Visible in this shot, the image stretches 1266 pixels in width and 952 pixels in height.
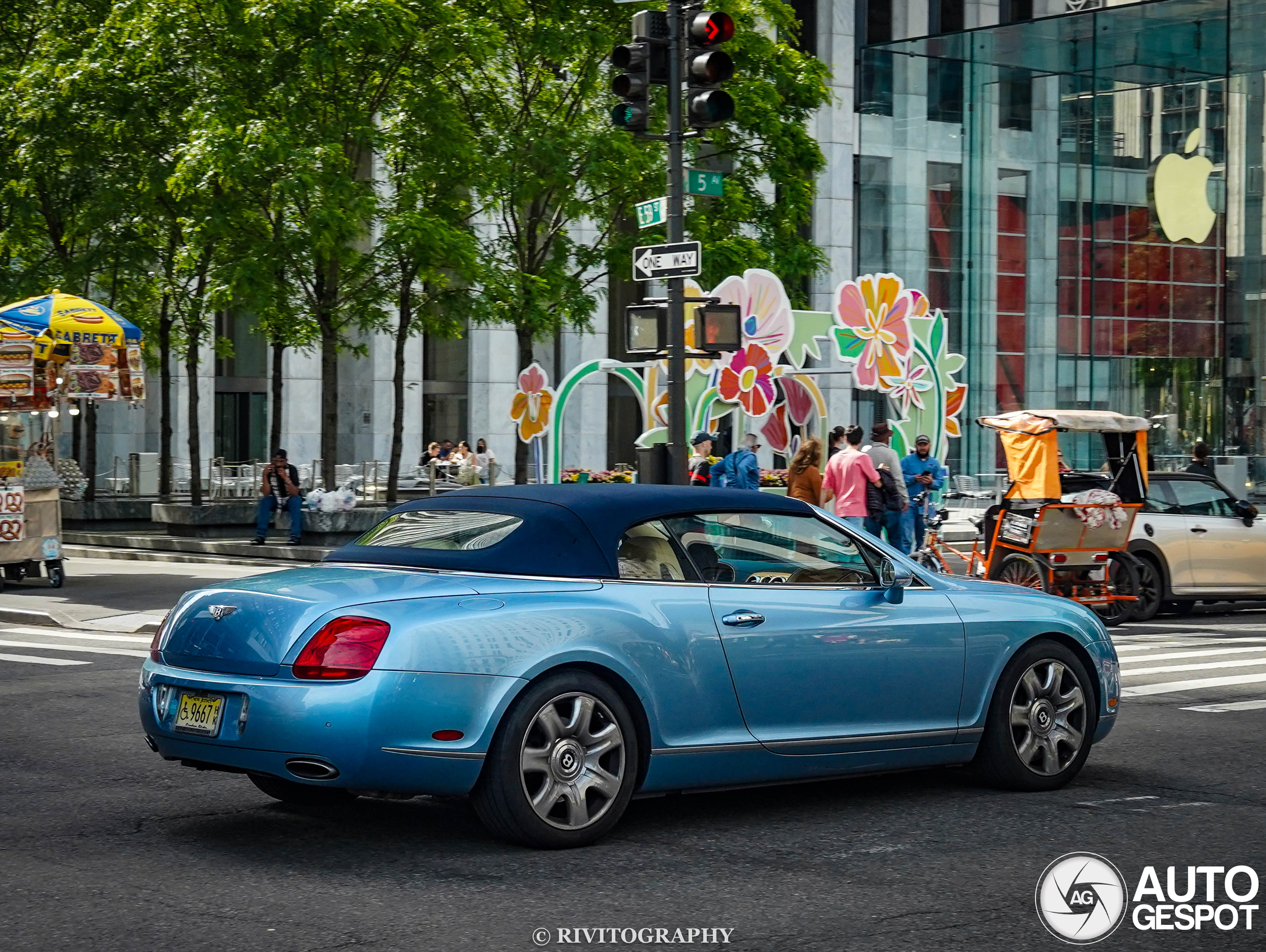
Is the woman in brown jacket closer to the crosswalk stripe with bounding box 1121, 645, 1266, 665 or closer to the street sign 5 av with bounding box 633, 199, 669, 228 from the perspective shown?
the street sign 5 av with bounding box 633, 199, 669, 228

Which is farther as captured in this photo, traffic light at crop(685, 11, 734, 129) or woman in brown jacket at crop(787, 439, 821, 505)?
woman in brown jacket at crop(787, 439, 821, 505)

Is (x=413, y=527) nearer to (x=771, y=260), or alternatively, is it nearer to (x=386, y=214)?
(x=386, y=214)

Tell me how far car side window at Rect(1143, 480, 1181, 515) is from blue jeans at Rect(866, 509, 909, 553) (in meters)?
2.70

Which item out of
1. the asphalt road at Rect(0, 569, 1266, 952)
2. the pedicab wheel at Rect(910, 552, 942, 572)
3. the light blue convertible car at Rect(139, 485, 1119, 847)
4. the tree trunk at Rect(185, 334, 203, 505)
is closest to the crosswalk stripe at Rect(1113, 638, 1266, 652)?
the pedicab wheel at Rect(910, 552, 942, 572)

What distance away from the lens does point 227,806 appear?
761 centimetres

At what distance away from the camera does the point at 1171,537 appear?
1811cm

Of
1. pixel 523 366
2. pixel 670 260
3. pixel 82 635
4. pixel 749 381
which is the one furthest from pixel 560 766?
pixel 523 366

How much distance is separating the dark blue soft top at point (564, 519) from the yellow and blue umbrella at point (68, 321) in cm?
1618

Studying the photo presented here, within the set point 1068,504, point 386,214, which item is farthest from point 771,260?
point 1068,504

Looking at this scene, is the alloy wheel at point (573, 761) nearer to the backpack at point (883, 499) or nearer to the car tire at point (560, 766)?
the car tire at point (560, 766)

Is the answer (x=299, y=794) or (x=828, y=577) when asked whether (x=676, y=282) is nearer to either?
(x=828, y=577)

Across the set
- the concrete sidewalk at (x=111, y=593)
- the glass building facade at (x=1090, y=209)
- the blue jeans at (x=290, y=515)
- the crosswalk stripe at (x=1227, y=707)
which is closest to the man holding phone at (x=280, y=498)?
the blue jeans at (x=290, y=515)

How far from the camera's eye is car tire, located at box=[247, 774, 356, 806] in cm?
721

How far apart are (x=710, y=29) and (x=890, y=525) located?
7.08 metres
